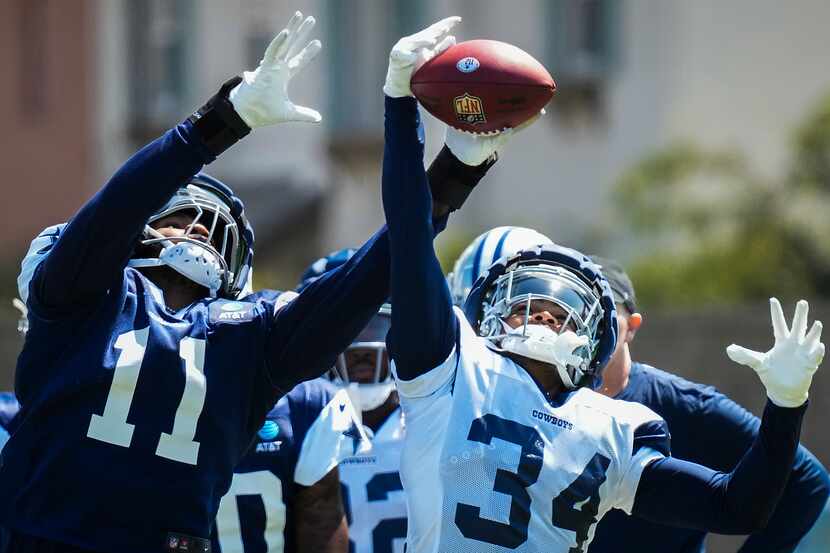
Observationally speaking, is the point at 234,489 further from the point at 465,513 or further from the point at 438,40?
the point at 438,40

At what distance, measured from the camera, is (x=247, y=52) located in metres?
14.3

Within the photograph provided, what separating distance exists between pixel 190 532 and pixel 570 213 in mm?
10703

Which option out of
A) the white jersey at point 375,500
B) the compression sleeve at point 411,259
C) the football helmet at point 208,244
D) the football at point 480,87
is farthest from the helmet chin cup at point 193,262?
the white jersey at point 375,500

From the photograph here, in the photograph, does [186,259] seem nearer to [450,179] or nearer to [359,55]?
[450,179]

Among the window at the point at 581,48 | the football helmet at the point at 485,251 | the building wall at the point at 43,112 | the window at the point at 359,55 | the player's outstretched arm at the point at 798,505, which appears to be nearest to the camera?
the player's outstretched arm at the point at 798,505

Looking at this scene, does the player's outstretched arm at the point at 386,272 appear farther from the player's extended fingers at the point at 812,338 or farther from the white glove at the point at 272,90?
the player's extended fingers at the point at 812,338

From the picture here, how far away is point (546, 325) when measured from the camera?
11.2 feet

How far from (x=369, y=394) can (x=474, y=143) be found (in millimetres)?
1427

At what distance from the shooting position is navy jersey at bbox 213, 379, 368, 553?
387cm

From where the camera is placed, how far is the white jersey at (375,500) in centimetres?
427

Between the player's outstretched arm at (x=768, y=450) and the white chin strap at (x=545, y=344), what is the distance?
36 cm

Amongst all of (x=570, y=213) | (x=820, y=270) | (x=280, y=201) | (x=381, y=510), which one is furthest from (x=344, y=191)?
(x=381, y=510)

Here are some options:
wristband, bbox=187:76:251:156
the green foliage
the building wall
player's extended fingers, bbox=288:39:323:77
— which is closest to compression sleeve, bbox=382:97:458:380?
player's extended fingers, bbox=288:39:323:77

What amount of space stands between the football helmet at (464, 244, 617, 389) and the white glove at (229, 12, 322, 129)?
62 cm
